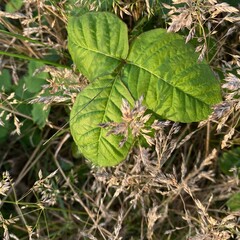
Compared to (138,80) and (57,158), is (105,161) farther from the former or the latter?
(57,158)

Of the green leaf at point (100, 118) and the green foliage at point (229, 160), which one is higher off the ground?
the green leaf at point (100, 118)

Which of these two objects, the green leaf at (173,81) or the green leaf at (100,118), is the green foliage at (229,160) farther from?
the green leaf at (100,118)

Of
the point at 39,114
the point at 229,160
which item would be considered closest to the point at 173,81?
the point at 229,160

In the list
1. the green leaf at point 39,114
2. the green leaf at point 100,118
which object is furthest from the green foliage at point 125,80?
the green leaf at point 39,114

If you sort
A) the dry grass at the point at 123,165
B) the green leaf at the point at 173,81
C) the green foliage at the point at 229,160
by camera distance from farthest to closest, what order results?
the green foliage at the point at 229,160 < the dry grass at the point at 123,165 < the green leaf at the point at 173,81

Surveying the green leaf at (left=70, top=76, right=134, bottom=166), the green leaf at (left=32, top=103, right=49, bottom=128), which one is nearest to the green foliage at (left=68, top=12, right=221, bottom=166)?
the green leaf at (left=70, top=76, right=134, bottom=166)

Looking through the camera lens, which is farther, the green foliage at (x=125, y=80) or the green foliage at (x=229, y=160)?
the green foliage at (x=229, y=160)

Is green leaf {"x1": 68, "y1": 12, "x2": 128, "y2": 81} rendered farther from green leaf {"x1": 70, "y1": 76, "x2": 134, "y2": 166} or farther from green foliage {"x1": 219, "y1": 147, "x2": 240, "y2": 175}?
green foliage {"x1": 219, "y1": 147, "x2": 240, "y2": 175}

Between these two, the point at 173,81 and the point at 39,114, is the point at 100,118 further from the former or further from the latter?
the point at 39,114
